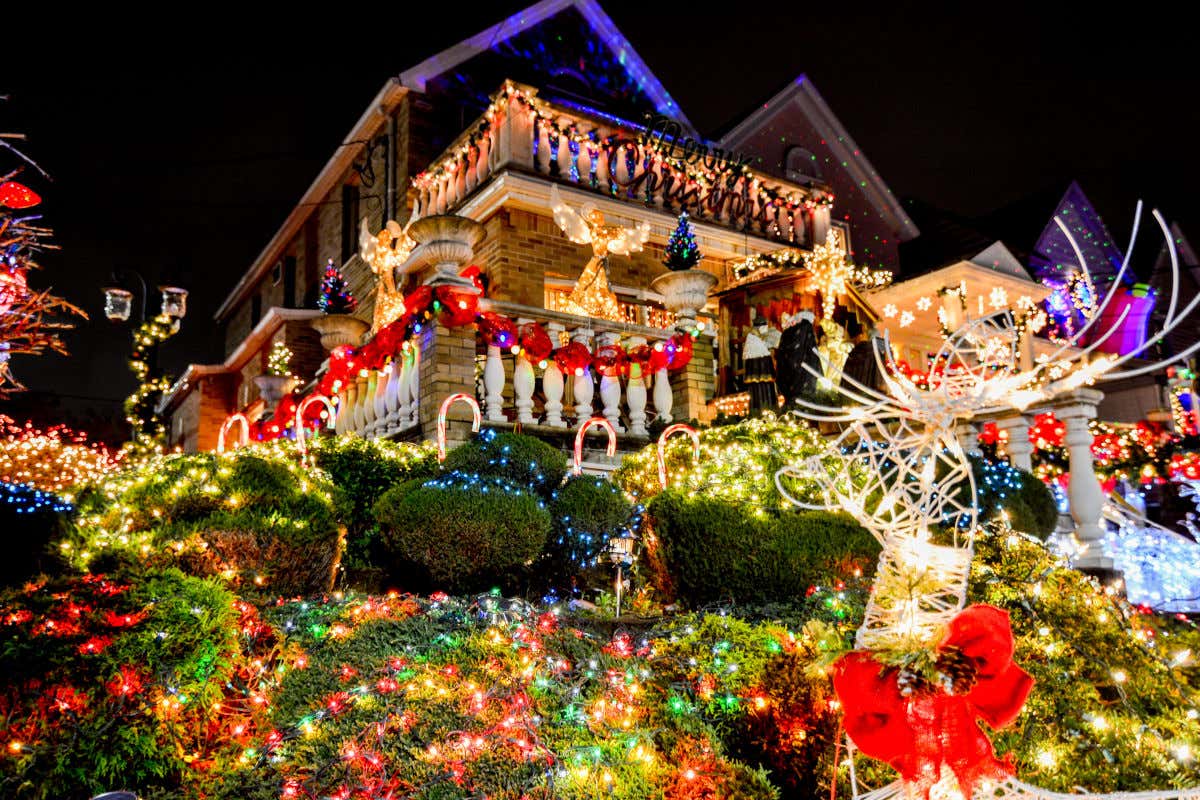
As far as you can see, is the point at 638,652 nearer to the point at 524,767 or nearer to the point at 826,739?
the point at 826,739

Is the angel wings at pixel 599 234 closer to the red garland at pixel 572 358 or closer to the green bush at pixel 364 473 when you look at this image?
the red garland at pixel 572 358

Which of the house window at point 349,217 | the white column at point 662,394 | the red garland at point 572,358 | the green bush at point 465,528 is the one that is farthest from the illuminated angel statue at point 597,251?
the house window at point 349,217

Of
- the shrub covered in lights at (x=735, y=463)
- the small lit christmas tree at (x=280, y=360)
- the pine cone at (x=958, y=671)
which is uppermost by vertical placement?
the small lit christmas tree at (x=280, y=360)

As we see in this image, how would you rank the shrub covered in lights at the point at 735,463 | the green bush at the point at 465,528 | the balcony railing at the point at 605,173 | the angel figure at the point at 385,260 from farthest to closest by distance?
1. the balcony railing at the point at 605,173
2. the angel figure at the point at 385,260
3. the shrub covered in lights at the point at 735,463
4. the green bush at the point at 465,528

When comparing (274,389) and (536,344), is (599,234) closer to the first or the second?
(536,344)

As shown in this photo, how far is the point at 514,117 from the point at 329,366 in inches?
180

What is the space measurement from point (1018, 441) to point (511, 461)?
584cm

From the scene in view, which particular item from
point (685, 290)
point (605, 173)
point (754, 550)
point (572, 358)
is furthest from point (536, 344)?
point (605, 173)

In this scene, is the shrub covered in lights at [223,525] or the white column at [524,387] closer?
the shrub covered in lights at [223,525]

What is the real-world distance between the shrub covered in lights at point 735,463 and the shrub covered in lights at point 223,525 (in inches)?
99.6

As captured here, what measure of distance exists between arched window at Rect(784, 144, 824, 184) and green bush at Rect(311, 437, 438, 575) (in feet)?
48.0

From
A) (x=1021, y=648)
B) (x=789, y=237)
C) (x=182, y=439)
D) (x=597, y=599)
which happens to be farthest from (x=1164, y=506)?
(x=182, y=439)

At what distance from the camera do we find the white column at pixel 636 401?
962cm

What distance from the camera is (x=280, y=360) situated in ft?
57.2
